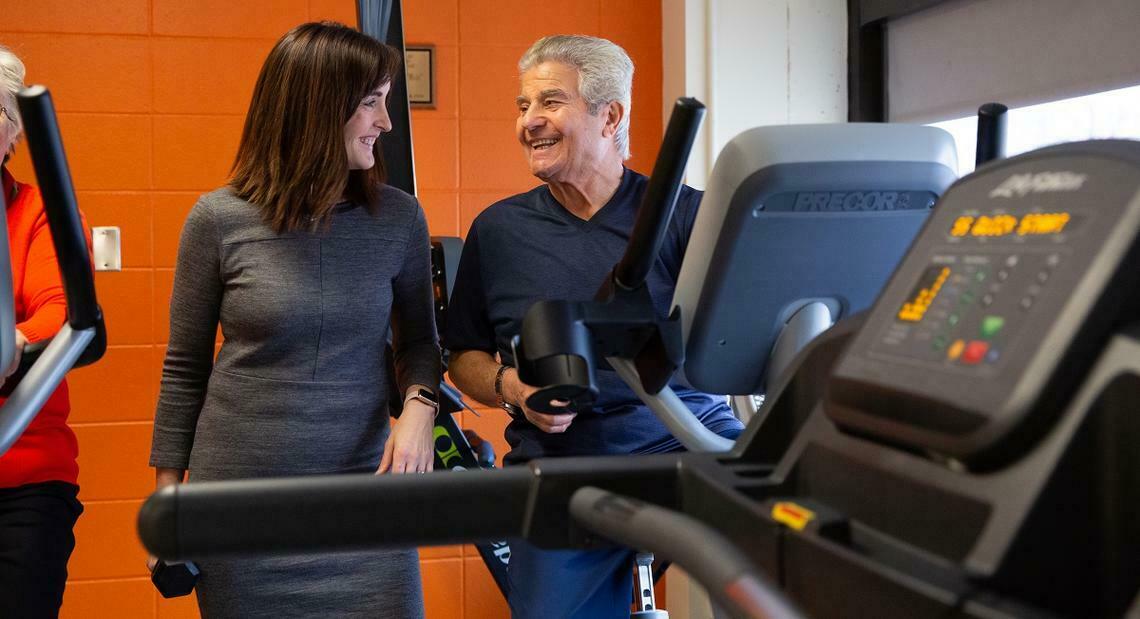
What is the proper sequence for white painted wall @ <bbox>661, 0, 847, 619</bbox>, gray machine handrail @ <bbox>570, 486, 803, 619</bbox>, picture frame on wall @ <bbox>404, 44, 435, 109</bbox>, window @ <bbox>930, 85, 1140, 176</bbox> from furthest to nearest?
1. picture frame on wall @ <bbox>404, 44, 435, 109</bbox>
2. white painted wall @ <bbox>661, 0, 847, 619</bbox>
3. window @ <bbox>930, 85, 1140, 176</bbox>
4. gray machine handrail @ <bbox>570, 486, 803, 619</bbox>

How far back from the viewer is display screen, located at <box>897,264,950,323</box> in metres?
0.73

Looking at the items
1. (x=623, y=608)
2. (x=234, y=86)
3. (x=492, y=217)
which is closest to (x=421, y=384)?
(x=492, y=217)

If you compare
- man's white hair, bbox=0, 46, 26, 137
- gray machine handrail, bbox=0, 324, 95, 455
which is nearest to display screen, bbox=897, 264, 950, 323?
gray machine handrail, bbox=0, 324, 95, 455

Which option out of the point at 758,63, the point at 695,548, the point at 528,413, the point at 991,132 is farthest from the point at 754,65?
the point at 695,548

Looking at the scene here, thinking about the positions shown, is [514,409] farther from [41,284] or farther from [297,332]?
[41,284]

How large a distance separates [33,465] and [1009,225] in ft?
6.38

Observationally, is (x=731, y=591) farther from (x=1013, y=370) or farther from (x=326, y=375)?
(x=326, y=375)

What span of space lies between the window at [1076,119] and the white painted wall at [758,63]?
0.91 m

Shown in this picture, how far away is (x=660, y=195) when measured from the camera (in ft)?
3.66

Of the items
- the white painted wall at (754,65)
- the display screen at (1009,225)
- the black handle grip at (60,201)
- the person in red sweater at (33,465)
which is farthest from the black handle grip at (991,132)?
the white painted wall at (754,65)

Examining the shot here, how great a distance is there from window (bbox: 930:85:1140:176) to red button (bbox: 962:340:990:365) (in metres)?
2.29

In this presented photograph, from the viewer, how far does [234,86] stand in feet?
13.7

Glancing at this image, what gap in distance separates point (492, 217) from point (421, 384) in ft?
1.24

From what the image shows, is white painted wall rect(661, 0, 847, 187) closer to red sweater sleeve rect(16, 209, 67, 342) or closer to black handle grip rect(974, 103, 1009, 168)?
red sweater sleeve rect(16, 209, 67, 342)
